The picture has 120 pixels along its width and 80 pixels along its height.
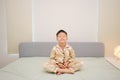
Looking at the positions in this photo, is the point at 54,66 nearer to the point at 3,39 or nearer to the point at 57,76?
the point at 57,76

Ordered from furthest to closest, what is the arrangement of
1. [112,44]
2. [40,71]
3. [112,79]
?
[112,44]
[40,71]
[112,79]

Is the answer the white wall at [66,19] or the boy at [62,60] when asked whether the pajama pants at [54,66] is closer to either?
the boy at [62,60]

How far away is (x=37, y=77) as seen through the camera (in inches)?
67.2

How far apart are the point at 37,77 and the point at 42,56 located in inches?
44.3

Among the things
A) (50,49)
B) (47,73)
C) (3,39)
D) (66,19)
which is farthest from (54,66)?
(3,39)

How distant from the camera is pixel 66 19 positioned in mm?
2990

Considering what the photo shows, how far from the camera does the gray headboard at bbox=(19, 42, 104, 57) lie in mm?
2814

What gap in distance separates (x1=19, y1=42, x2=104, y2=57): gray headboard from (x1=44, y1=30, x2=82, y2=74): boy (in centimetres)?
Result: 76

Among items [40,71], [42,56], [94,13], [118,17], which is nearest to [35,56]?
[42,56]

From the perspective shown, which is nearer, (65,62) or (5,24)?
(65,62)

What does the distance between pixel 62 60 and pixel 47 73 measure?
0.81 feet

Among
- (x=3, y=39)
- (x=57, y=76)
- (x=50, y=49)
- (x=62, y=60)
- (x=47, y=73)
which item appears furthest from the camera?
(x=3, y=39)

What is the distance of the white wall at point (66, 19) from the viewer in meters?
2.97

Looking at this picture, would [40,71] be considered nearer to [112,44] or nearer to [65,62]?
[65,62]
